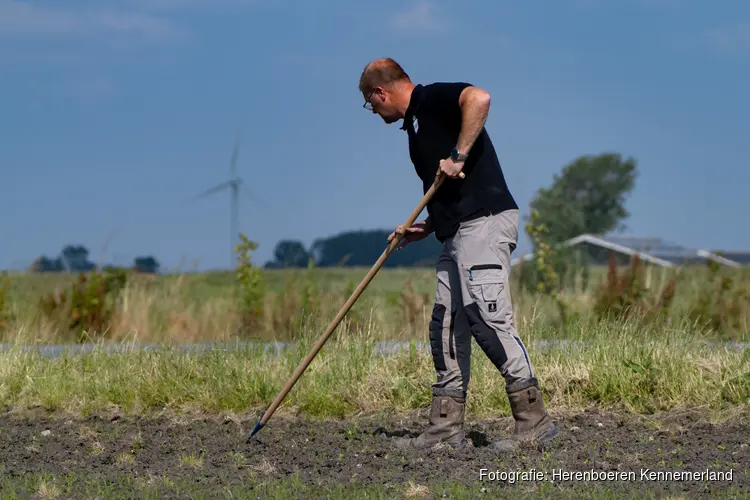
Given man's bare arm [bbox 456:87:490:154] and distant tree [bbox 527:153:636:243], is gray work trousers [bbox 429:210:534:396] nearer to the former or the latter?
man's bare arm [bbox 456:87:490:154]

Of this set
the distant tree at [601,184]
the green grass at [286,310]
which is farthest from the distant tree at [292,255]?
the distant tree at [601,184]

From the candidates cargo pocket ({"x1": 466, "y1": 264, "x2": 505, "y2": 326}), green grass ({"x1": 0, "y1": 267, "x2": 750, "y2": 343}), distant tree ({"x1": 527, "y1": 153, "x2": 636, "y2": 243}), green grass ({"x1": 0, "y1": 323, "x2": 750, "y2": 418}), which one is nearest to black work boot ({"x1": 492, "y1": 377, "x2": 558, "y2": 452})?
cargo pocket ({"x1": 466, "y1": 264, "x2": 505, "y2": 326})

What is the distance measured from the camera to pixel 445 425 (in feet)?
20.5

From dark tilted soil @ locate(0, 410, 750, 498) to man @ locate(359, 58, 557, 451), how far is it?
36 cm

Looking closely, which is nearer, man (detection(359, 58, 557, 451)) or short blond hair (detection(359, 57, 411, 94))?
man (detection(359, 58, 557, 451))

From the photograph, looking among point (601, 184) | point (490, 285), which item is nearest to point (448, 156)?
point (490, 285)

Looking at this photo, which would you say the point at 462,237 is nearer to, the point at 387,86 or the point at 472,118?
the point at 472,118

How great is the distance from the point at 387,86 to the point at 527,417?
2.26 metres

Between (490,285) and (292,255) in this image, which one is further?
(292,255)

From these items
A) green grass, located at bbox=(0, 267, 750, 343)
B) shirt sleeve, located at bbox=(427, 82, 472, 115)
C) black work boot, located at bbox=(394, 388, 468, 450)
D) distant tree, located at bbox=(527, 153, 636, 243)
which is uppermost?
distant tree, located at bbox=(527, 153, 636, 243)

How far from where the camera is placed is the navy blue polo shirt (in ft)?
19.4

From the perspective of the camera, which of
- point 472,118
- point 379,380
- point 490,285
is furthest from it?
point 379,380

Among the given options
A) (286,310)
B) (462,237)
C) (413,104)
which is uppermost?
(413,104)

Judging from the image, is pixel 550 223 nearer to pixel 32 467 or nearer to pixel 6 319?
pixel 6 319
